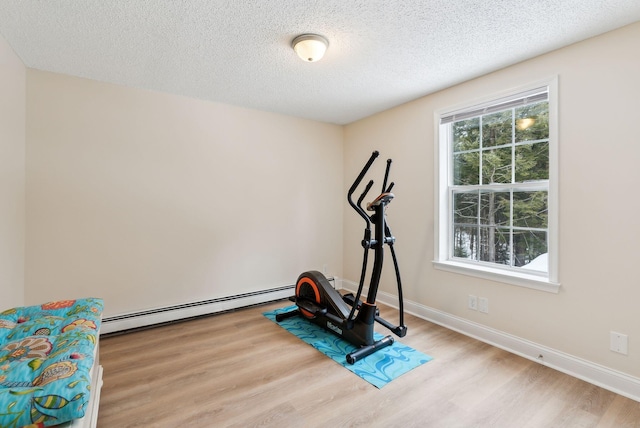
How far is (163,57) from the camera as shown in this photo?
2367 mm

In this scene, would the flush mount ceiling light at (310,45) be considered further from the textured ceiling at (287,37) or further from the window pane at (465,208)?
the window pane at (465,208)

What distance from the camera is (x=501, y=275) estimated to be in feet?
8.50

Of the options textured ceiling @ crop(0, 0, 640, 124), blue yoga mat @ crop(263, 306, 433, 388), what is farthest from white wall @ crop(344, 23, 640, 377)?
blue yoga mat @ crop(263, 306, 433, 388)

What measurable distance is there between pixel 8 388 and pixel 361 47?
257 centimetres

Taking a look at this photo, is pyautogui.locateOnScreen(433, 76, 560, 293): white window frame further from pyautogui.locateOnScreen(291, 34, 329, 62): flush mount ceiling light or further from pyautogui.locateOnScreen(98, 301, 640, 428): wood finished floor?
pyautogui.locateOnScreen(291, 34, 329, 62): flush mount ceiling light

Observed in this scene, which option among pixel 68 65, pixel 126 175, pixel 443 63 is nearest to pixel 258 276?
pixel 126 175

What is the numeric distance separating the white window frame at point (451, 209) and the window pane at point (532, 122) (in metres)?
0.15

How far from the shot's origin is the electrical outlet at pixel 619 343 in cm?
198

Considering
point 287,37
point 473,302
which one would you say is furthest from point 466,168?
point 287,37

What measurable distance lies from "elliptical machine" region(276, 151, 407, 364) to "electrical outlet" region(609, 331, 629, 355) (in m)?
1.35

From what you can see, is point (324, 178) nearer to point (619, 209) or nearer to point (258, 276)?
point (258, 276)

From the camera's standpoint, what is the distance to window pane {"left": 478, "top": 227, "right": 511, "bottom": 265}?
8.89ft

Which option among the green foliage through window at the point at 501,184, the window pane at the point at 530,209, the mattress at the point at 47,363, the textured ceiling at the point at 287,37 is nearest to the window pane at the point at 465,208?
the green foliage through window at the point at 501,184

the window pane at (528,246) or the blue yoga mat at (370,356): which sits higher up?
the window pane at (528,246)
